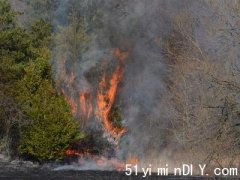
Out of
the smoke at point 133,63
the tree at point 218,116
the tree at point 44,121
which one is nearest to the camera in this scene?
the tree at point 218,116

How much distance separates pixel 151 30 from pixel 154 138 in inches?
433

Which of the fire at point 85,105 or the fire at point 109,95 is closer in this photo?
the fire at point 109,95

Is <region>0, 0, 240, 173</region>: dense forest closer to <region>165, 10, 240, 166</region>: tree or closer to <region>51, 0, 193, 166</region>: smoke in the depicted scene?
<region>51, 0, 193, 166</region>: smoke

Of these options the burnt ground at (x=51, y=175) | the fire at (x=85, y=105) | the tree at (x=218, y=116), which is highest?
the fire at (x=85, y=105)

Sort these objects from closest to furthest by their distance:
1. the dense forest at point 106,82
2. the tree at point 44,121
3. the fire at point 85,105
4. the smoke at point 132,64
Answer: the dense forest at point 106,82, the tree at point 44,121, the smoke at point 132,64, the fire at point 85,105

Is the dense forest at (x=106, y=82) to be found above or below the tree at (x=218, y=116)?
above

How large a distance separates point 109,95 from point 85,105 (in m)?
2.28

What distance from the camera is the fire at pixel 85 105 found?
5419 cm

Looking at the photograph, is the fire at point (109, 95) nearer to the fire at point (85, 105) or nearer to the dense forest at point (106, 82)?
the dense forest at point (106, 82)

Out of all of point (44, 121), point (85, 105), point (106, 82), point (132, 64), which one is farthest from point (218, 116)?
point (132, 64)

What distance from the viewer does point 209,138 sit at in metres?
28.7

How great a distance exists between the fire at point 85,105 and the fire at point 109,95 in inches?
34.2

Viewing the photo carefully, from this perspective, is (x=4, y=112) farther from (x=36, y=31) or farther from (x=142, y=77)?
(x=36, y=31)

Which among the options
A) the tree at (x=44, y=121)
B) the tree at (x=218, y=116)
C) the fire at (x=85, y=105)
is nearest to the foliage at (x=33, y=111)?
the tree at (x=44, y=121)
